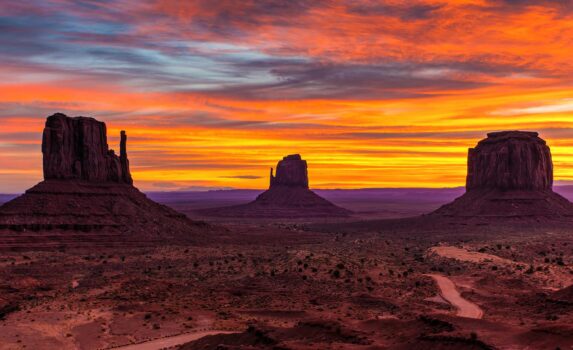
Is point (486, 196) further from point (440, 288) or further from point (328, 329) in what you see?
point (328, 329)

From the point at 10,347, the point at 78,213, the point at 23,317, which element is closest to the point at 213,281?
the point at 23,317

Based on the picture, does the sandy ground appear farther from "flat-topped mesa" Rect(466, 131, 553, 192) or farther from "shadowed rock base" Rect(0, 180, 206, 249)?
"flat-topped mesa" Rect(466, 131, 553, 192)

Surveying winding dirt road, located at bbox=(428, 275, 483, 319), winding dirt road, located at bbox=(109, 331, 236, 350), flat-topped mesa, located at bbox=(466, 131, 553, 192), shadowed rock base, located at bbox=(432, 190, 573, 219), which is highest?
flat-topped mesa, located at bbox=(466, 131, 553, 192)

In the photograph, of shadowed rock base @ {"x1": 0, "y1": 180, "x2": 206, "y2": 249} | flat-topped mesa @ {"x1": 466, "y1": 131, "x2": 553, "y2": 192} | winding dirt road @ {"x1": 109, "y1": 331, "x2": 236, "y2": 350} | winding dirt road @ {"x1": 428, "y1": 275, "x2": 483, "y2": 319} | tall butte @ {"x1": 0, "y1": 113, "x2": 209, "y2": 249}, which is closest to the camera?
winding dirt road @ {"x1": 109, "y1": 331, "x2": 236, "y2": 350}

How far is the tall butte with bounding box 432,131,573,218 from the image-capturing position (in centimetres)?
14938

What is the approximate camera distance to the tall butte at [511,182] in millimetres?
149375

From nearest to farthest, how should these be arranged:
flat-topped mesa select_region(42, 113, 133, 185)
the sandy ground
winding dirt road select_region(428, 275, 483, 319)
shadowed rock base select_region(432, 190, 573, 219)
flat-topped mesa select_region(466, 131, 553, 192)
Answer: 1. winding dirt road select_region(428, 275, 483, 319)
2. the sandy ground
3. flat-topped mesa select_region(42, 113, 133, 185)
4. shadowed rock base select_region(432, 190, 573, 219)
5. flat-topped mesa select_region(466, 131, 553, 192)

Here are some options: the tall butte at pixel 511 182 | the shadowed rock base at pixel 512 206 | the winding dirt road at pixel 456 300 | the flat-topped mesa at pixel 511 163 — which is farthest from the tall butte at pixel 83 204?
the flat-topped mesa at pixel 511 163

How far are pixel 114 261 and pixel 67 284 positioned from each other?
19.8 m

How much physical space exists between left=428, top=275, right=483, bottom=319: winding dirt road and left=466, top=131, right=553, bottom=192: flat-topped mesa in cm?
9254

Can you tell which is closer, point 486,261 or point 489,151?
point 486,261

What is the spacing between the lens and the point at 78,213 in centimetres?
10656

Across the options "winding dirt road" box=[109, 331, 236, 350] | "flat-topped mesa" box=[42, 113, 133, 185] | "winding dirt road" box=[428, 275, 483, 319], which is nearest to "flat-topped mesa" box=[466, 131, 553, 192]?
"flat-topped mesa" box=[42, 113, 133, 185]

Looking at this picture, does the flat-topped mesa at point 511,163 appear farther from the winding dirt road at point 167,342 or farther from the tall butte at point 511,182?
the winding dirt road at point 167,342
